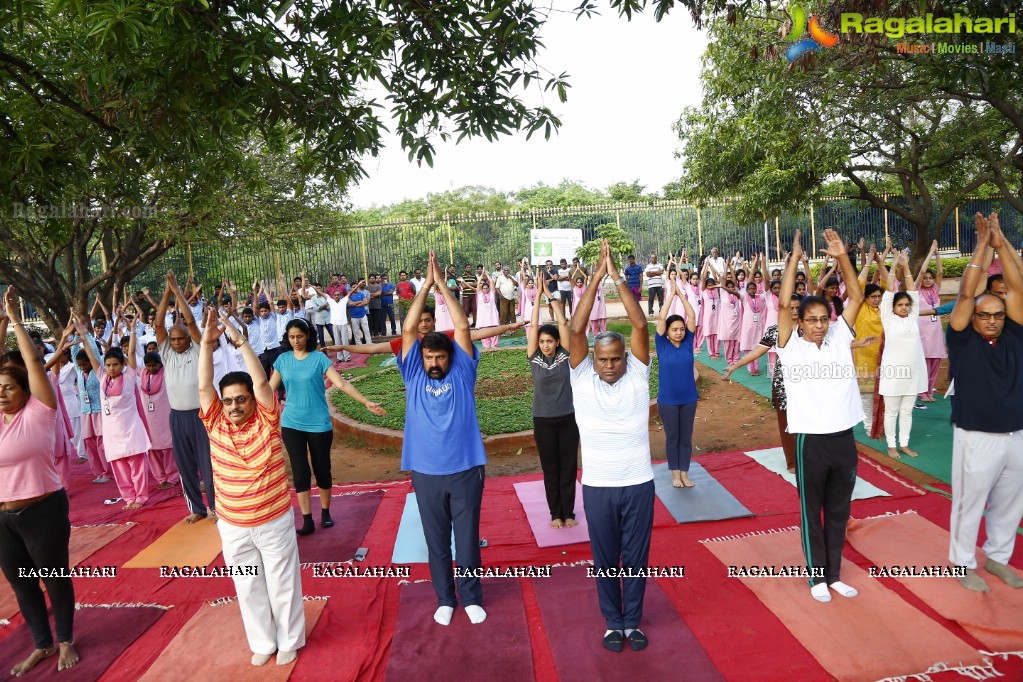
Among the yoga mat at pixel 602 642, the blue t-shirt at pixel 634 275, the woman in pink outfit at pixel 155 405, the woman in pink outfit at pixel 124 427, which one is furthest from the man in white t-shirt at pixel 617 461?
the blue t-shirt at pixel 634 275

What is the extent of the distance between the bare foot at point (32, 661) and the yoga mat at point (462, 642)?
6.88ft

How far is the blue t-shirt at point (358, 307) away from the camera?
50.1ft

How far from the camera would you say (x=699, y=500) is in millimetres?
6129

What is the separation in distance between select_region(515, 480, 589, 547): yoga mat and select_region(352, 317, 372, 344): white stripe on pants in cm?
941

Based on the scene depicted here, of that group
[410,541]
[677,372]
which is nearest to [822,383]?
[677,372]

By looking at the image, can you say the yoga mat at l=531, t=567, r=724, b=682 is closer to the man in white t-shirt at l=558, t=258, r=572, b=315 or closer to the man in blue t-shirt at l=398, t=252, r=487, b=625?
the man in blue t-shirt at l=398, t=252, r=487, b=625

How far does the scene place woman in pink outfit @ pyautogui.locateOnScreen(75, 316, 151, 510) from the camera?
22.5ft

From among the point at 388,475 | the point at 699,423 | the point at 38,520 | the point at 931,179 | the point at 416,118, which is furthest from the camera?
the point at 931,179

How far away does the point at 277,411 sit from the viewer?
13.6ft

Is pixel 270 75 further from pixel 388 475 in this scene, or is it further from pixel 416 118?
pixel 388 475

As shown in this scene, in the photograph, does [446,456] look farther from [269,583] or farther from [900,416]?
[900,416]

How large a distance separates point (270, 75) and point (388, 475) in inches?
177

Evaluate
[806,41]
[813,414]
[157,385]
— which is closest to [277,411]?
[813,414]

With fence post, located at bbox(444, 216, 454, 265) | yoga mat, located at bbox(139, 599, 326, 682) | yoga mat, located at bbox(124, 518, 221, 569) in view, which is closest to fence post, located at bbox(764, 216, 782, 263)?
fence post, located at bbox(444, 216, 454, 265)
